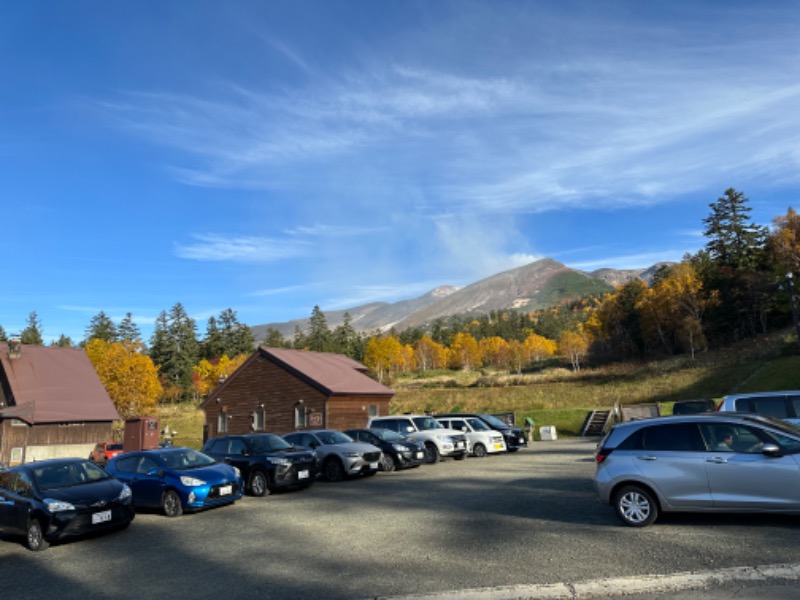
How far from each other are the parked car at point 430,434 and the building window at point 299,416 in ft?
45.4

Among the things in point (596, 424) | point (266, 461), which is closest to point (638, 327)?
point (596, 424)

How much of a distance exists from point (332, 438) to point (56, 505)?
34.2 ft

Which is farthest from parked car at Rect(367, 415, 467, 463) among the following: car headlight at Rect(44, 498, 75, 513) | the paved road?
car headlight at Rect(44, 498, 75, 513)

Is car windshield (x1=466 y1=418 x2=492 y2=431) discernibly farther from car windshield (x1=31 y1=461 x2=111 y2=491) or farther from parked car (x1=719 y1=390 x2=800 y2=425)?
car windshield (x1=31 y1=461 x2=111 y2=491)

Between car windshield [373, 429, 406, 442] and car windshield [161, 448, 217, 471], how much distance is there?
296 inches

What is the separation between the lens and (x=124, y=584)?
321 inches

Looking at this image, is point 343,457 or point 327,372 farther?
point 327,372

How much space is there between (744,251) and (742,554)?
8187 centimetres

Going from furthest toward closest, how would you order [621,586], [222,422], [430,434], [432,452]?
[222,422], [430,434], [432,452], [621,586]

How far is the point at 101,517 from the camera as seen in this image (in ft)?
37.3

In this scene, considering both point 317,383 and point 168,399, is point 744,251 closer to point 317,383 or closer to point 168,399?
point 317,383

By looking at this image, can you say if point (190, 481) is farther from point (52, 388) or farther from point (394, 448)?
point (52, 388)

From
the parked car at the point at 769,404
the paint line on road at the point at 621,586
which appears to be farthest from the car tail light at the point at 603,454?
the parked car at the point at 769,404

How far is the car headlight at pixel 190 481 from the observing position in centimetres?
1350
